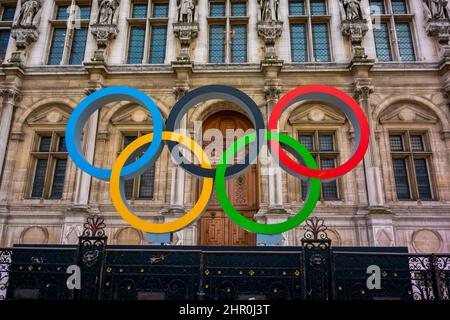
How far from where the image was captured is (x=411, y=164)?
12516 mm

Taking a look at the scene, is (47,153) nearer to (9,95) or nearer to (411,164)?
(9,95)

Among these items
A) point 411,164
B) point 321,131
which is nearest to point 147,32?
point 321,131

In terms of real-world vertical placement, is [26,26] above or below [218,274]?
above

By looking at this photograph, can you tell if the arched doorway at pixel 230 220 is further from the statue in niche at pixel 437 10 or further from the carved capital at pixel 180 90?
the statue in niche at pixel 437 10

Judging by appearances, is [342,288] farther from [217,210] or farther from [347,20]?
[347,20]

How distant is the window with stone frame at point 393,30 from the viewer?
553 inches

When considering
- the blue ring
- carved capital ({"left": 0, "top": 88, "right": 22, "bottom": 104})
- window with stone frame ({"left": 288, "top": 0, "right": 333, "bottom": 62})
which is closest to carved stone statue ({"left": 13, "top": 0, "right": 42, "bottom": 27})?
carved capital ({"left": 0, "top": 88, "right": 22, "bottom": 104})

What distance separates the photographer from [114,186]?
797cm

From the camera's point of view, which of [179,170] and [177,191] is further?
[179,170]

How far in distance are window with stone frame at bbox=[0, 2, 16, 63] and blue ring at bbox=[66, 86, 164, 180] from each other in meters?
9.01

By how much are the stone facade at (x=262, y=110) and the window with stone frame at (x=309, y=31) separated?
1.31 ft

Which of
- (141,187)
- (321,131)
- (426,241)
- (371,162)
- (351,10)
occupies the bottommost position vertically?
(426,241)

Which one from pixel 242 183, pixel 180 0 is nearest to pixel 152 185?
pixel 242 183

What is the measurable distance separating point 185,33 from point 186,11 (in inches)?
42.6
